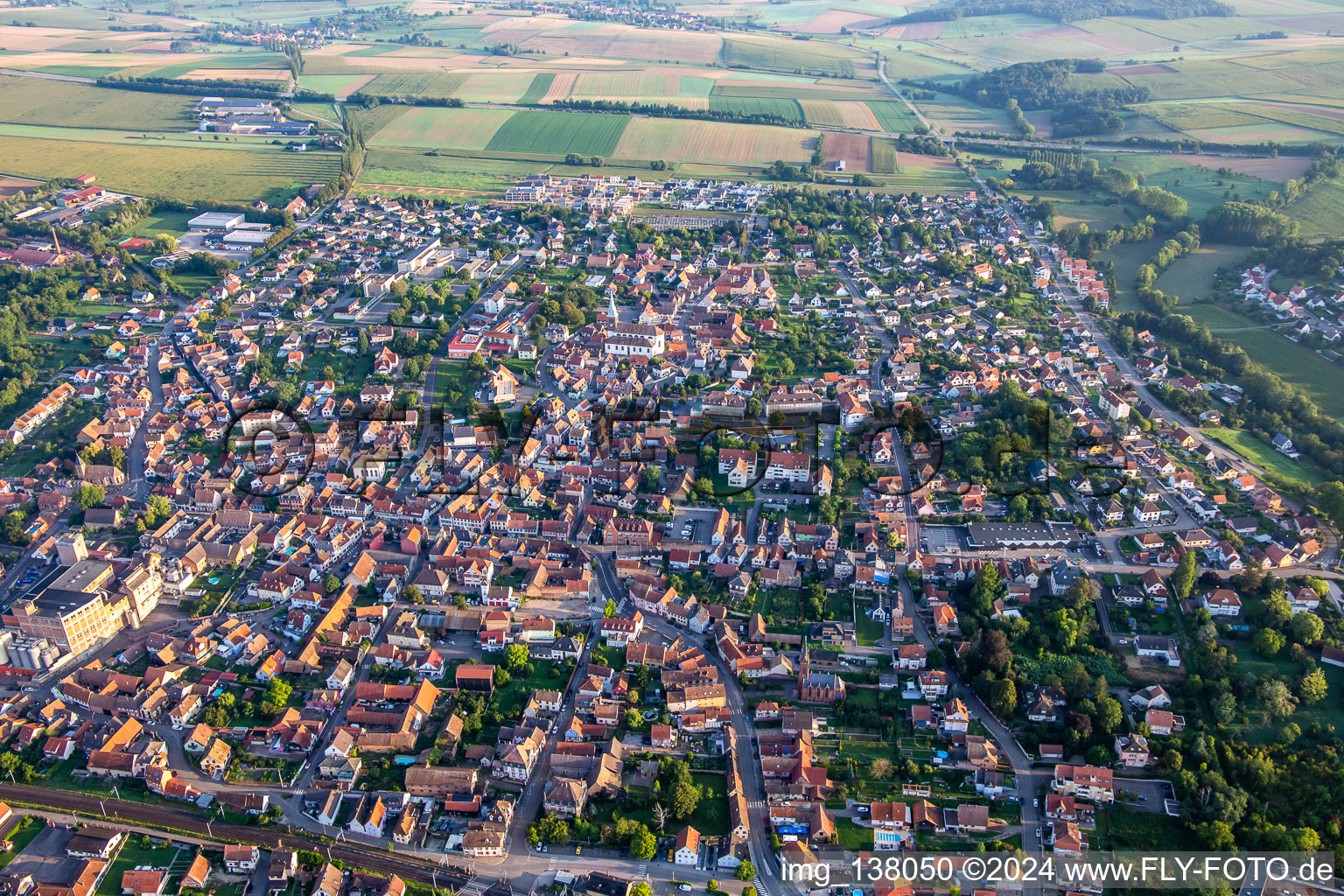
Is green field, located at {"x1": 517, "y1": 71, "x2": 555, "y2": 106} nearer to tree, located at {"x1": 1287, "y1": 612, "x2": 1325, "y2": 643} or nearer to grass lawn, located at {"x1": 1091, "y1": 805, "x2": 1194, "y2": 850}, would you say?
tree, located at {"x1": 1287, "y1": 612, "x2": 1325, "y2": 643}

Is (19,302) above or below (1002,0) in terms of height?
below

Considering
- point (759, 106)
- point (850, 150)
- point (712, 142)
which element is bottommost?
point (850, 150)

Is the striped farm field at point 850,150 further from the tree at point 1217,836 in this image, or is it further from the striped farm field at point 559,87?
the tree at point 1217,836

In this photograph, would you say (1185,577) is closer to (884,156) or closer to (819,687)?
(819,687)

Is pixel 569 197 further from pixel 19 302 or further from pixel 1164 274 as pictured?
pixel 1164 274

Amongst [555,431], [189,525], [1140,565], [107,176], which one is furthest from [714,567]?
[107,176]

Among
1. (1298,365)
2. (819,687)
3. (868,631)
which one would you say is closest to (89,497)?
(819,687)
